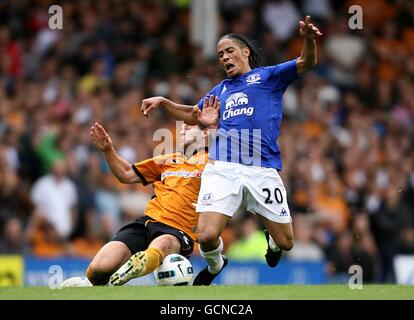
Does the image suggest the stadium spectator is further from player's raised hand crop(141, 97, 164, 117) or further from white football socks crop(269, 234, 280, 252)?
player's raised hand crop(141, 97, 164, 117)

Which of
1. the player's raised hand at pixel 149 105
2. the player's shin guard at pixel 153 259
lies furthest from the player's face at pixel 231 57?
the player's shin guard at pixel 153 259

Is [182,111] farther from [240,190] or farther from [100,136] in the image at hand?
[240,190]

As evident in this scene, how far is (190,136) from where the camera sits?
34.8 feet

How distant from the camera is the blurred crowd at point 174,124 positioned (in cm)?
1478

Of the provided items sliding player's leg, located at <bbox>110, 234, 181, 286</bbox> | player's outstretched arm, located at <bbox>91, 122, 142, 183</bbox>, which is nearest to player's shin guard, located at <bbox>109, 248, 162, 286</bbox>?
sliding player's leg, located at <bbox>110, 234, 181, 286</bbox>

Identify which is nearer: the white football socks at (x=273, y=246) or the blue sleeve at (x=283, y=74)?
the blue sleeve at (x=283, y=74)

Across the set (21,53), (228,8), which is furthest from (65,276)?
(228,8)

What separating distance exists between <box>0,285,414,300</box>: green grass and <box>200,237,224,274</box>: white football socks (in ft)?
1.80

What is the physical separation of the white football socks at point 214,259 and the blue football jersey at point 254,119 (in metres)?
0.83

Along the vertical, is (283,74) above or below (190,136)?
above

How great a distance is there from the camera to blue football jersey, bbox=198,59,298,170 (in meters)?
9.83

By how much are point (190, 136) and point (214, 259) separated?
1.22m

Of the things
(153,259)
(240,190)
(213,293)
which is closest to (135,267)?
(153,259)

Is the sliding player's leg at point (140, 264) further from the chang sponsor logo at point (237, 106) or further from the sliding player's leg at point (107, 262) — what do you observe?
the chang sponsor logo at point (237, 106)
